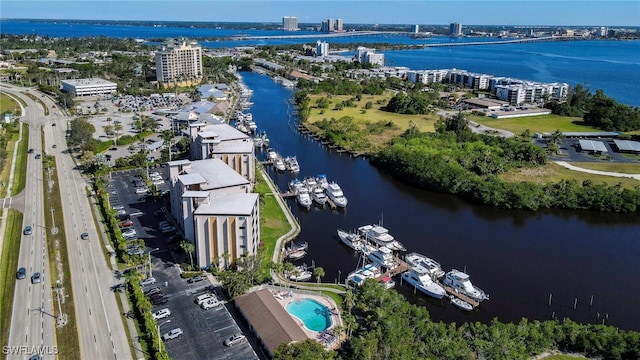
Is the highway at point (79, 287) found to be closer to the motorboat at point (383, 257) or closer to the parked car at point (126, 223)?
the parked car at point (126, 223)

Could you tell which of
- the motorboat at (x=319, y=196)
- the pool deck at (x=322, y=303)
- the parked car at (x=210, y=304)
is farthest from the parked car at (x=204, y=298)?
the motorboat at (x=319, y=196)

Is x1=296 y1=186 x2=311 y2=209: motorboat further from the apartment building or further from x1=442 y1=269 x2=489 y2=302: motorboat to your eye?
x1=442 y1=269 x2=489 y2=302: motorboat

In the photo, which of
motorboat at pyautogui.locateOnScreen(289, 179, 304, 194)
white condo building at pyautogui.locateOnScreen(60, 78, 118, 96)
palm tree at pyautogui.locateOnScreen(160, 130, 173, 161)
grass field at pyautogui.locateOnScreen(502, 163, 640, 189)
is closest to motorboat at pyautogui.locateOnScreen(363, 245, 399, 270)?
motorboat at pyautogui.locateOnScreen(289, 179, 304, 194)

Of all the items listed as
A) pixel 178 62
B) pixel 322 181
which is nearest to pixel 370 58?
pixel 178 62

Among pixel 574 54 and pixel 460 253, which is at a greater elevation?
pixel 574 54

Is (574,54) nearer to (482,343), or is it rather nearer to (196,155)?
(196,155)

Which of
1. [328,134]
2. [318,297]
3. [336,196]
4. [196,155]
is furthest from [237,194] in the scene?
[328,134]
